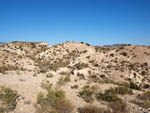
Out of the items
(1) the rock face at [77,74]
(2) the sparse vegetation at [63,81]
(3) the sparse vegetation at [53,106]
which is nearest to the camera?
(3) the sparse vegetation at [53,106]

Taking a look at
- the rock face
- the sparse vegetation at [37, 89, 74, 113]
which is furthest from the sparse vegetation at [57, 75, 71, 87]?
the sparse vegetation at [37, 89, 74, 113]

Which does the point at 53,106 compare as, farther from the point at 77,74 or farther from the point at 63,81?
the point at 77,74

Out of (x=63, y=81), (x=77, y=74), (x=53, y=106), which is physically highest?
(x=77, y=74)

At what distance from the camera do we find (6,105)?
550cm

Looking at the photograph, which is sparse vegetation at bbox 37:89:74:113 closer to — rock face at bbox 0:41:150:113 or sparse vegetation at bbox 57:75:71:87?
rock face at bbox 0:41:150:113

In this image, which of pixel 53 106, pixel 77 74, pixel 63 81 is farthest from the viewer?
pixel 77 74

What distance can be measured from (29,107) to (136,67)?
16041mm

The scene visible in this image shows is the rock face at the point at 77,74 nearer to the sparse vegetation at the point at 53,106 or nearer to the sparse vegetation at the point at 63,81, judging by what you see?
the sparse vegetation at the point at 63,81

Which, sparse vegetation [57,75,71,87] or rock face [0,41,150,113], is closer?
rock face [0,41,150,113]

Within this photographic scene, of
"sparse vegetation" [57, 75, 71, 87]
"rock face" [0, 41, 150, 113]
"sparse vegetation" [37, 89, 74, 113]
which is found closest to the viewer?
"sparse vegetation" [37, 89, 74, 113]

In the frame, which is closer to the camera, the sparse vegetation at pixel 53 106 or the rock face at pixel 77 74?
the sparse vegetation at pixel 53 106

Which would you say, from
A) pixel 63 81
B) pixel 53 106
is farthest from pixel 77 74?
pixel 53 106

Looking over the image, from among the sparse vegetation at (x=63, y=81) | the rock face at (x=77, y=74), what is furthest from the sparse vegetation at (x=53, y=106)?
the sparse vegetation at (x=63, y=81)

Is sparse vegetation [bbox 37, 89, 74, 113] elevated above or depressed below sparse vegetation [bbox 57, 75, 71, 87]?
below
